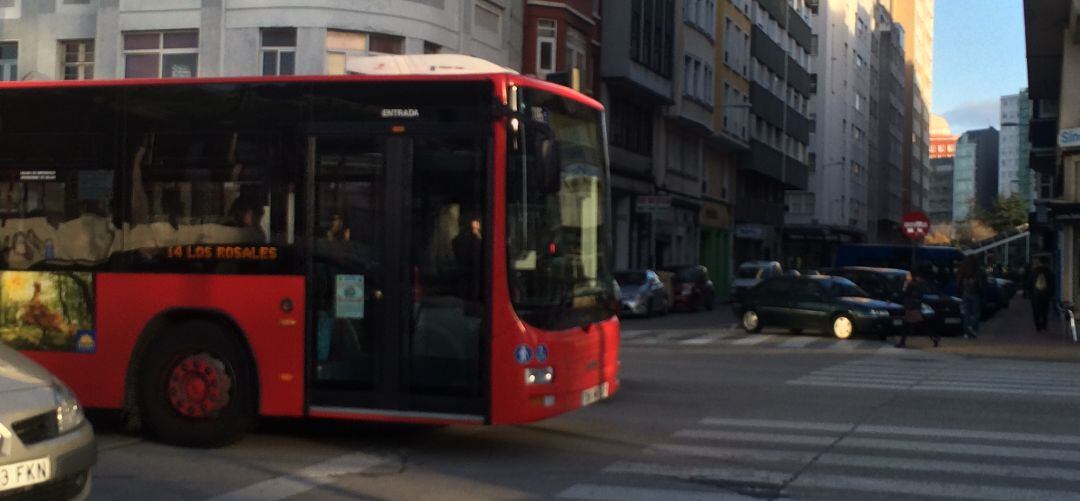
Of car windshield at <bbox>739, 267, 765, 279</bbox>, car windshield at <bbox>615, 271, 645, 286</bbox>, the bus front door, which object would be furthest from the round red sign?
the bus front door

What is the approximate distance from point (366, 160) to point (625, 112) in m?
38.7

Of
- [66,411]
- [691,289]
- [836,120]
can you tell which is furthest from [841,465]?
[836,120]

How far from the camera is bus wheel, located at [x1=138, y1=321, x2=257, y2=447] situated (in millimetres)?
10242

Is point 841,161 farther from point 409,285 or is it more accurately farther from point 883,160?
point 409,285

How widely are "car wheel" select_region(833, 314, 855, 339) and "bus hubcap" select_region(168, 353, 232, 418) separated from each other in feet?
63.8

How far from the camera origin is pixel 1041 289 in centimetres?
3016

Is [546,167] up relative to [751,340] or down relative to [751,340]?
up

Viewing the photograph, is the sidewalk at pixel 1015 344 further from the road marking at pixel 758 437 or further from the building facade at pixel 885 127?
the building facade at pixel 885 127

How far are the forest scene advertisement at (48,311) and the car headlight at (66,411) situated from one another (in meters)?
3.58

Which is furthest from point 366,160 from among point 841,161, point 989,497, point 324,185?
point 841,161

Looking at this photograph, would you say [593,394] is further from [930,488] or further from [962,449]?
[962,449]

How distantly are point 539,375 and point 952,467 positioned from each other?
3236 millimetres

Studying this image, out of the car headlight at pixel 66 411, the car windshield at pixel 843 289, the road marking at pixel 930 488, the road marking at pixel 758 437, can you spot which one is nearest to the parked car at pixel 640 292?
the car windshield at pixel 843 289

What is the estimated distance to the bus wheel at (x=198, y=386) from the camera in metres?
10.2
